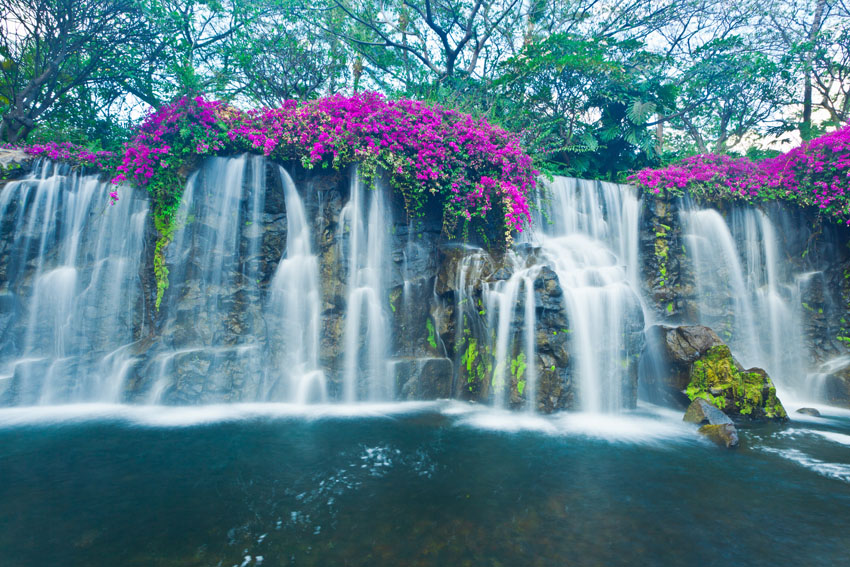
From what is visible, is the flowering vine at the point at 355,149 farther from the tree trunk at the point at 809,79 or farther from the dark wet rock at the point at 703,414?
the tree trunk at the point at 809,79

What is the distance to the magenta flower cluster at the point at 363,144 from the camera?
8883mm

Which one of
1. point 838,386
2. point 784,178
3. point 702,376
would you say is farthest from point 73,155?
point 784,178

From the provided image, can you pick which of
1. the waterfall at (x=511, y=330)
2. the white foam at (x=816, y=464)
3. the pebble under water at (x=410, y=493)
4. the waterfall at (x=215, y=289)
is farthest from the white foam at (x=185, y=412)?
the white foam at (x=816, y=464)

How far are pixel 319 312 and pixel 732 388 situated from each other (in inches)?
313

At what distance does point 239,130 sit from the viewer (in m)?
9.09

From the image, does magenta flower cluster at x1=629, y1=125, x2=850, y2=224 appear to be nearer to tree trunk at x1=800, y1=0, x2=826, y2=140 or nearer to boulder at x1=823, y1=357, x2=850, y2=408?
boulder at x1=823, y1=357, x2=850, y2=408

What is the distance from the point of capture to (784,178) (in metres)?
11.3

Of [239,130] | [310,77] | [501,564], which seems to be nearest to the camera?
[501,564]

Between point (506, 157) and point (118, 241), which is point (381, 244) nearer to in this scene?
point (506, 157)

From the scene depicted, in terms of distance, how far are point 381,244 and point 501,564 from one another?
7121 millimetres

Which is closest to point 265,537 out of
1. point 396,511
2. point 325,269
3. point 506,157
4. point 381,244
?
point 396,511

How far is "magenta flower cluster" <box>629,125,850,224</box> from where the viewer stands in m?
10.5

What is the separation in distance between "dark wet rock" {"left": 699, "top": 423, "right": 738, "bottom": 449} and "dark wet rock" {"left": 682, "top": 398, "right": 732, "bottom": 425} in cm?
31

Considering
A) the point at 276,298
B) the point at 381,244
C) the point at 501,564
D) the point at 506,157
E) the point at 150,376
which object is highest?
the point at 506,157
